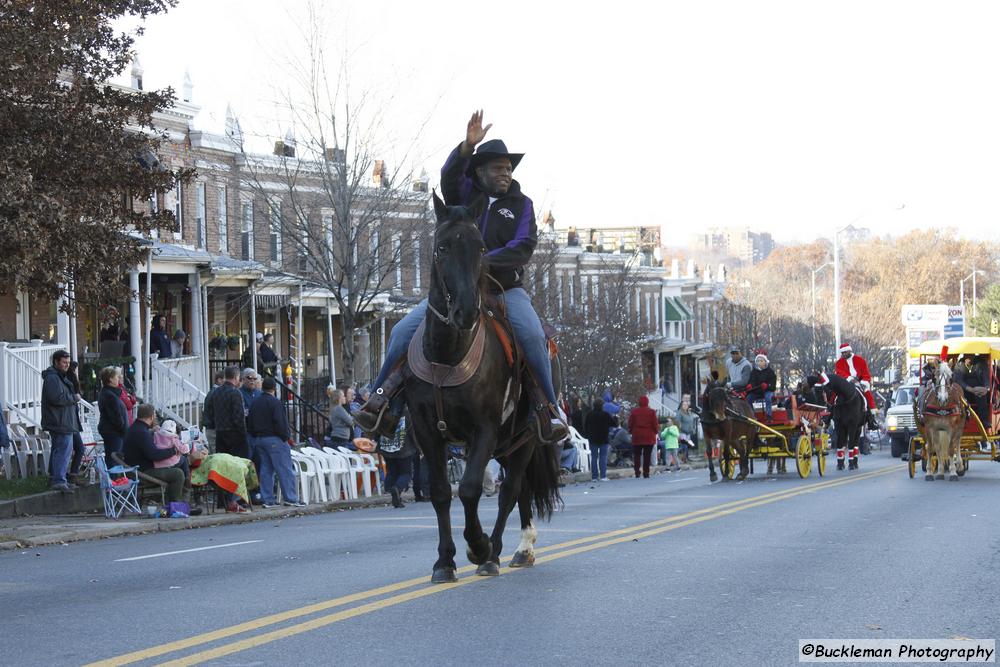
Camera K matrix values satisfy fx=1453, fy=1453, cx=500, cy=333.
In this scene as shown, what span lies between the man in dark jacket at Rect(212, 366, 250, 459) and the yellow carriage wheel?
10724 mm

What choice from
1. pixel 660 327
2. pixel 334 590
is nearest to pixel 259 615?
pixel 334 590

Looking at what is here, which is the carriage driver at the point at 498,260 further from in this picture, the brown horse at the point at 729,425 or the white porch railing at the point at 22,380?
the brown horse at the point at 729,425

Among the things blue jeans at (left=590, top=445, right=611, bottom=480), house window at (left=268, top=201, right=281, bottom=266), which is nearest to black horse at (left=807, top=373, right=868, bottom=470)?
blue jeans at (left=590, top=445, right=611, bottom=480)

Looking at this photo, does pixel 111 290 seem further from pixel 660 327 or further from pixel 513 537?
pixel 660 327

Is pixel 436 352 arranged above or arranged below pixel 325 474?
above

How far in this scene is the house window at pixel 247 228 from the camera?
34031 millimetres

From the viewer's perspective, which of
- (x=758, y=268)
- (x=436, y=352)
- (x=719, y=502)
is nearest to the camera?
(x=436, y=352)

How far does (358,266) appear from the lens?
32.1m

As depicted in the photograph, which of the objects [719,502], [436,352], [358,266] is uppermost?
[358,266]

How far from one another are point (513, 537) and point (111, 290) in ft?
22.9

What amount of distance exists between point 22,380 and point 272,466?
5755 millimetres

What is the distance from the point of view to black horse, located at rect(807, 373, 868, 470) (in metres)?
29.4

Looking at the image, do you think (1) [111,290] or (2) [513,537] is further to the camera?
(1) [111,290]

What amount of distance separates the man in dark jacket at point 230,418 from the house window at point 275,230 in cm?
1065
